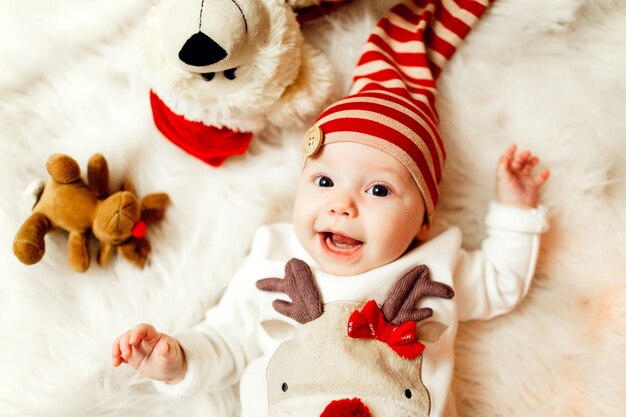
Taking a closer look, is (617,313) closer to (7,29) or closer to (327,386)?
(327,386)

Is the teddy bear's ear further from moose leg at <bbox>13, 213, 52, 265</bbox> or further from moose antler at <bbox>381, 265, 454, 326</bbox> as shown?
moose antler at <bbox>381, 265, 454, 326</bbox>

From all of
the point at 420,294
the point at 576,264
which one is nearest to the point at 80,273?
the point at 420,294

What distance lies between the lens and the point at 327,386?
94 centimetres

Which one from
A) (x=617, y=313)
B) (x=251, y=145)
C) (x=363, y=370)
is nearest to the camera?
(x=363, y=370)

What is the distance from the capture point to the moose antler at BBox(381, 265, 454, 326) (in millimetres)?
984

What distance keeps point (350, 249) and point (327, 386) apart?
24cm

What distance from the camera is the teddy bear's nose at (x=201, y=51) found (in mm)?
913

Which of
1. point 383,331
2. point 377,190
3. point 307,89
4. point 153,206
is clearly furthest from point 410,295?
point 153,206

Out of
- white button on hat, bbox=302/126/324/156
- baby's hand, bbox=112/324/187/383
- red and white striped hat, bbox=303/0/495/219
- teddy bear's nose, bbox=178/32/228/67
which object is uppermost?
teddy bear's nose, bbox=178/32/228/67

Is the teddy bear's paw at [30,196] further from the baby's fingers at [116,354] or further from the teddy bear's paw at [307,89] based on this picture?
the teddy bear's paw at [307,89]

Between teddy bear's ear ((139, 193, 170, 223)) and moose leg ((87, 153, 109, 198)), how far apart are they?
8 centimetres

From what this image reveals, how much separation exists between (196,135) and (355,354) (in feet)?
1.70

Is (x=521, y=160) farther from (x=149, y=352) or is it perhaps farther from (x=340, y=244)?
(x=149, y=352)

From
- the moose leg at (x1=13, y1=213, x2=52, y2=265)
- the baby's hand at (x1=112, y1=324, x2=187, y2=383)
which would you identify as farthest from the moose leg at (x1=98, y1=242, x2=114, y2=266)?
the baby's hand at (x1=112, y1=324, x2=187, y2=383)
